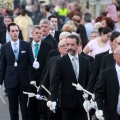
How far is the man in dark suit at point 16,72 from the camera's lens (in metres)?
14.4

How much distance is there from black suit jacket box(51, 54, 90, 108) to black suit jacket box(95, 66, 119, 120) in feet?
4.57

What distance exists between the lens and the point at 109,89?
35.7ft

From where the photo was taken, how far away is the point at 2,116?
1616 centimetres

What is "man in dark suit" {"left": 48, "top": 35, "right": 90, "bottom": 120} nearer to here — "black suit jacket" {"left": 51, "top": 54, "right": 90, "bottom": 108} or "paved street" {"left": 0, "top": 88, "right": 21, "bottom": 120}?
"black suit jacket" {"left": 51, "top": 54, "right": 90, "bottom": 108}

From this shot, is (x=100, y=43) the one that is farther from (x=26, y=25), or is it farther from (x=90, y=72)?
(x=26, y=25)

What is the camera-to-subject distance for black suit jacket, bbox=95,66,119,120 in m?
10.9

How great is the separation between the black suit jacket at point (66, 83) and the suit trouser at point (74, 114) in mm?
81

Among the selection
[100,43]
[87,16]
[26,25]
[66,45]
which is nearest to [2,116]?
[100,43]

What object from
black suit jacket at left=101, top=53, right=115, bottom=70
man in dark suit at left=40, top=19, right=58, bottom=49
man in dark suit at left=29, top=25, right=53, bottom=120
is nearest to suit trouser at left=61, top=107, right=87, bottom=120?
black suit jacket at left=101, top=53, right=115, bottom=70

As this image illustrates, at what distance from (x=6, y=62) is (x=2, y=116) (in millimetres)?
1955

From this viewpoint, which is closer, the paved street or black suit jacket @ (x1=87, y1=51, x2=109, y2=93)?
black suit jacket @ (x1=87, y1=51, x2=109, y2=93)

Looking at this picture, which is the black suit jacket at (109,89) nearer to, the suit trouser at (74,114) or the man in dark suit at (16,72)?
the suit trouser at (74,114)

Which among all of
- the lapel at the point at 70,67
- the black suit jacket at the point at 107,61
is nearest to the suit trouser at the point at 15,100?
the lapel at the point at 70,67

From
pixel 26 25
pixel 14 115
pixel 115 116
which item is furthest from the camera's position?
pixel 26 25
